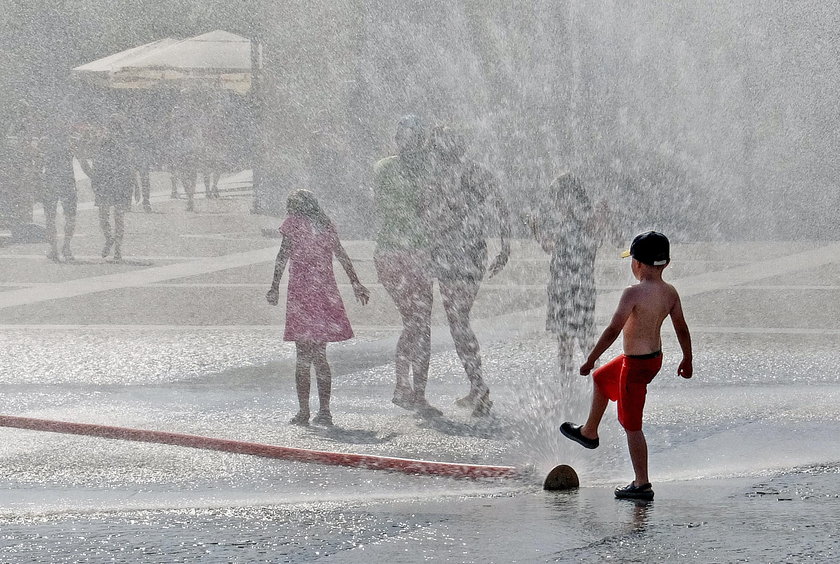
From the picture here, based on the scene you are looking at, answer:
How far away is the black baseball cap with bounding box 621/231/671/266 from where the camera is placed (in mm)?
5098

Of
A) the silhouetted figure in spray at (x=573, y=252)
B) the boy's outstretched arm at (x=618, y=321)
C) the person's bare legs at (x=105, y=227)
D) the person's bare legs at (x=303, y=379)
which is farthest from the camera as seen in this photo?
the person's bare legs at (x=105, y=227)

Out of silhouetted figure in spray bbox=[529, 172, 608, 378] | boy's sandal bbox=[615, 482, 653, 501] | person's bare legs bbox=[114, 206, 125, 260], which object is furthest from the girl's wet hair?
person's bare legs bbox=[114, 206, 125, 260]

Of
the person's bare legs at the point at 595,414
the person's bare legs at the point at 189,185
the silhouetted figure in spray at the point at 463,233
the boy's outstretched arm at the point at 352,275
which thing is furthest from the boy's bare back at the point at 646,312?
the person's bare legs at the point at 189,185

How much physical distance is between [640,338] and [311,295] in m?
2.66

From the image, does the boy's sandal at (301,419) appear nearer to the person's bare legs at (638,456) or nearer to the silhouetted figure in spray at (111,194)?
the person's bare legs at (638,456)

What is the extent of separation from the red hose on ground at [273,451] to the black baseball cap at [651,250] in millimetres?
1188

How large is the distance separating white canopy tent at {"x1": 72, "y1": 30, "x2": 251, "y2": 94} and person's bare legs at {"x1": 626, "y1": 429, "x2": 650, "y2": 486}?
1915 cm

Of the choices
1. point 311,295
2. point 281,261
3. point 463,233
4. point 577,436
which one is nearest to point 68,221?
point 281,261

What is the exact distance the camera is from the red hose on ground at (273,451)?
5.63 m

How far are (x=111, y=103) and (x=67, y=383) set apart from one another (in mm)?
20369

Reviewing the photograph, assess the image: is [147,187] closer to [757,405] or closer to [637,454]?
[757,405]

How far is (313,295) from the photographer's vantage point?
7.25m

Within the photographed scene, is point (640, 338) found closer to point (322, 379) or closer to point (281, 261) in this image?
point (322, 379)

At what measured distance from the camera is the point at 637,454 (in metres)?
5.14
